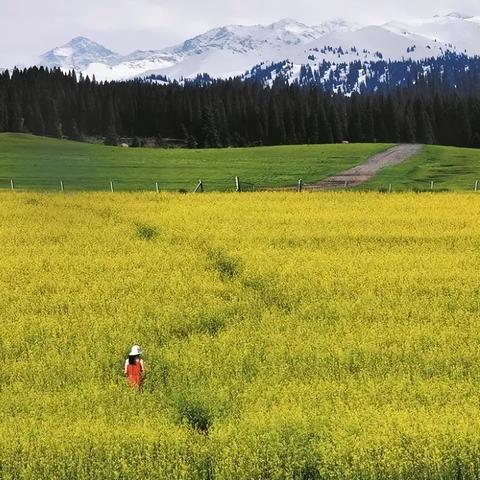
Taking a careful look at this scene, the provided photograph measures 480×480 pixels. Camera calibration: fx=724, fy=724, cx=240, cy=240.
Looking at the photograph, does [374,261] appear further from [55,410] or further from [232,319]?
[55,410]

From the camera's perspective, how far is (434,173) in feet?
201

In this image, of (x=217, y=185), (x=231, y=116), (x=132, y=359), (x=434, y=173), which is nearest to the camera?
(x=132, y=359)

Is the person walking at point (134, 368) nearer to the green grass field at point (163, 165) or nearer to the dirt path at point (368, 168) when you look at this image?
the dirt path at point (368, 168)

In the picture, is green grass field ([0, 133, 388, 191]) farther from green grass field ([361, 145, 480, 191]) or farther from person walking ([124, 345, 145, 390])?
person walking ([124, 345, 145, 390])

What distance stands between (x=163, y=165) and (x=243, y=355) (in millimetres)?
64858

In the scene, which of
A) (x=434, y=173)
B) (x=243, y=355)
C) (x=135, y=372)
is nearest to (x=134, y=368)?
(x=135, y=372)

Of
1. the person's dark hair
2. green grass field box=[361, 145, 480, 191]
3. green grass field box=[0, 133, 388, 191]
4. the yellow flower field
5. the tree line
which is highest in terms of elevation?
the tree line

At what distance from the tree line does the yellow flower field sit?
11913 cm

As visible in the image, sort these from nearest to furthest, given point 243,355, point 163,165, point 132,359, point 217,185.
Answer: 1. point 132,359
2. point 243,355
3. point 217,185
4. point 163,165

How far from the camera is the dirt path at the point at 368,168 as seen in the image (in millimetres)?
55719

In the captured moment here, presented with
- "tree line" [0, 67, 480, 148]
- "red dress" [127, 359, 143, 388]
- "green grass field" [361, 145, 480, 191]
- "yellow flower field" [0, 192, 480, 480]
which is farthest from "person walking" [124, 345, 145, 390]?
"tree line" [0, 67, 480, 148]

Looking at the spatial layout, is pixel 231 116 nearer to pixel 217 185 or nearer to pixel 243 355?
pixel 217 185

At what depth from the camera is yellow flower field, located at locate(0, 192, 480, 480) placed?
8.36m

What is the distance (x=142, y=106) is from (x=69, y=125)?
1751cm
